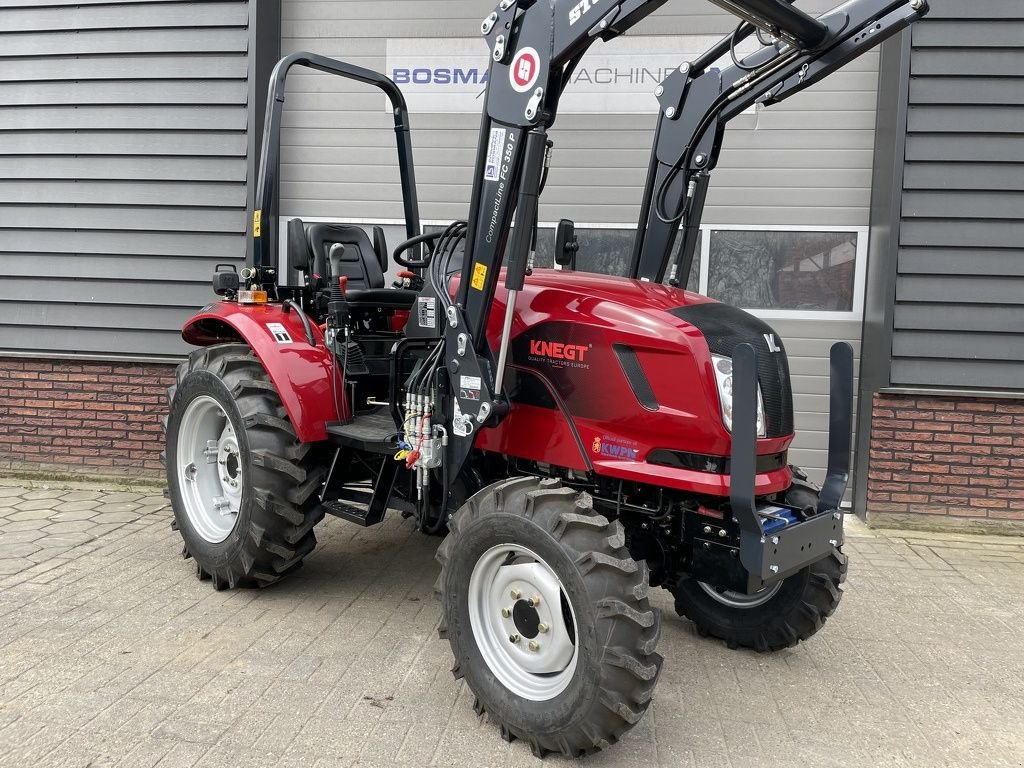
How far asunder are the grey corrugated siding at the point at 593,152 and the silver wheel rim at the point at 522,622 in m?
3.76

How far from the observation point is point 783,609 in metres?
3.53

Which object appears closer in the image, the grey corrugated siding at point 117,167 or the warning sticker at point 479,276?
the warning sticker at point 479,276

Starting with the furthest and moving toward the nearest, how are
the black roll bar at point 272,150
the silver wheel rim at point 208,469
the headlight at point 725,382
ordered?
the silver wheel rim at point 208,469 < the black roll bar at point 272,150 < the headlight at point 725,382

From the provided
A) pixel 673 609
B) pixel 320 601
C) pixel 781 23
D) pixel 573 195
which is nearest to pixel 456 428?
pixel 320 601

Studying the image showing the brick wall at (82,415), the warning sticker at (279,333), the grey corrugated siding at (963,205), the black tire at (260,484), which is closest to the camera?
the black tire at (260,484)

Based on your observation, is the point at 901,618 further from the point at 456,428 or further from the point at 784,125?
the point at 784,125

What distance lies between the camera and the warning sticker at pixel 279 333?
4066 mm

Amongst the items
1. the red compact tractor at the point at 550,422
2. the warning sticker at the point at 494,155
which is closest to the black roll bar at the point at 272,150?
the red compact tractor at the point at 550,422

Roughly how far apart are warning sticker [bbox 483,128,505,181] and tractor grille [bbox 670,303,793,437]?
84 cm

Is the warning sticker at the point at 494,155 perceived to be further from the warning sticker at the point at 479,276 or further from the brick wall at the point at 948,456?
the brick wall at the point at 948,456

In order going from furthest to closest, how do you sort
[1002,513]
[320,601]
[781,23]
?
[1002,513] → [320,601] → [781,23]

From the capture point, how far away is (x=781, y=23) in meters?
2.99

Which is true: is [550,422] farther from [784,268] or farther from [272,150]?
[784,268]

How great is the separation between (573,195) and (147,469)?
3.81 m
